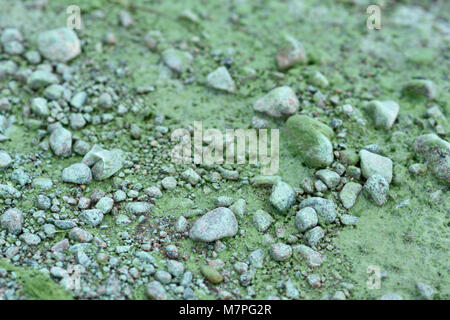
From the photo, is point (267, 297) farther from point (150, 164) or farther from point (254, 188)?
point (150, 164)

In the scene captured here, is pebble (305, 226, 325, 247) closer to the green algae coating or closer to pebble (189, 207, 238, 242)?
pebble (189, 207, 238, 242)

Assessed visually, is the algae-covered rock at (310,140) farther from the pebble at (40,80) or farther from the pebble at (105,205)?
the pebble at (40,80)

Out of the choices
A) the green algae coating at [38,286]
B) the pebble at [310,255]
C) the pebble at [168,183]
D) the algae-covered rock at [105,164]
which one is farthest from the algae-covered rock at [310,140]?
the green algae coating at [38,286]

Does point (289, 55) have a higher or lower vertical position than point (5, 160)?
higher

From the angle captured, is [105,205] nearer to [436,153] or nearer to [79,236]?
[79,236]

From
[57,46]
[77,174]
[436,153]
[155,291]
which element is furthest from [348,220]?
[57,46]
